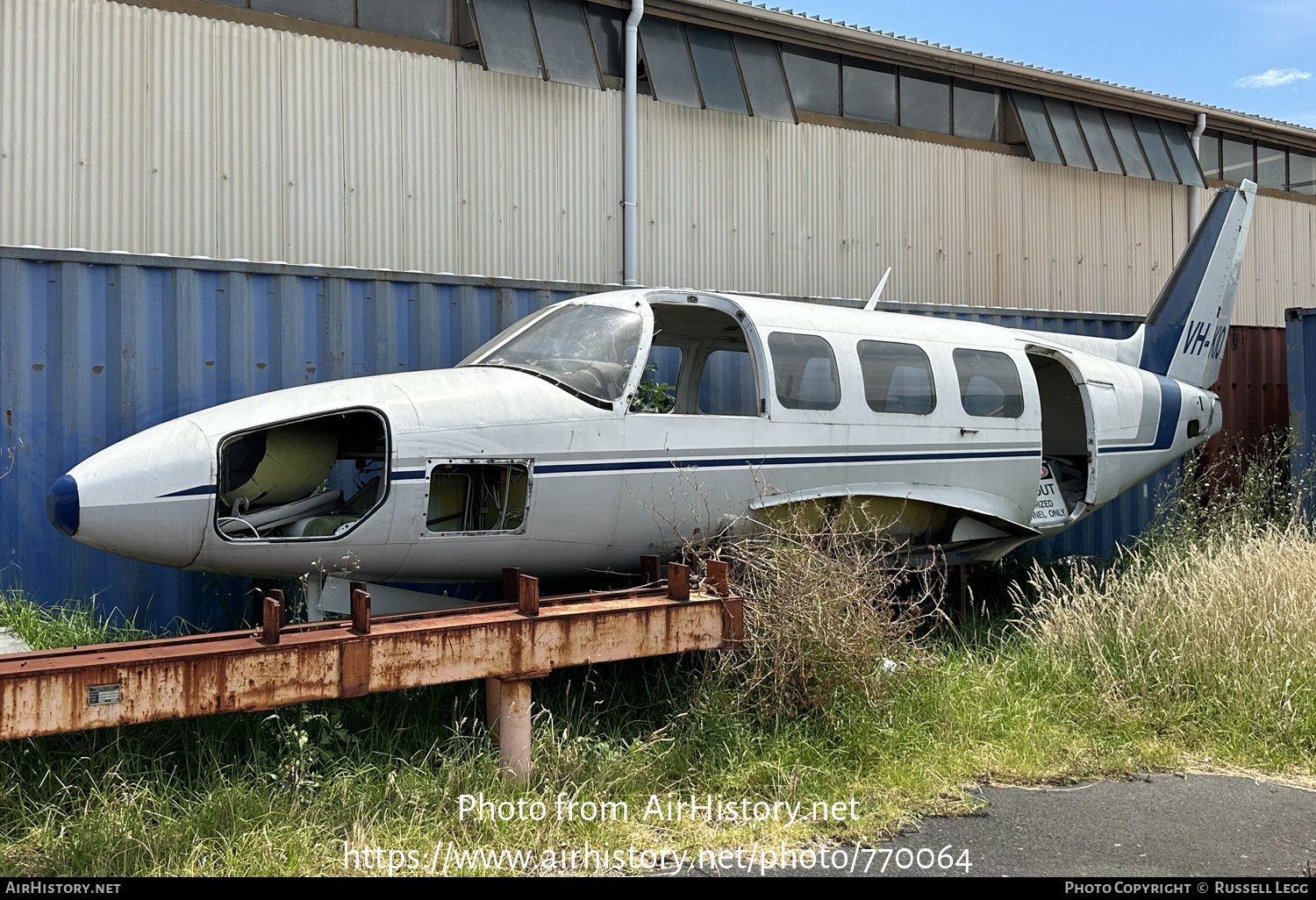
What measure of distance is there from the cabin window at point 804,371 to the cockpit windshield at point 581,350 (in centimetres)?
93

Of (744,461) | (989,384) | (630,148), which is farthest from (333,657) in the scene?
(630,148)

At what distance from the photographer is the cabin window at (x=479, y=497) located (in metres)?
5.51

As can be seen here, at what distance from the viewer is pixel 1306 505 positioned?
427 inches

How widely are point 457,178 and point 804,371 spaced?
5078 mm

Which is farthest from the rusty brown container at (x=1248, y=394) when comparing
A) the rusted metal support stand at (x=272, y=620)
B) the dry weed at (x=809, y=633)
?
the rusted metal support stand at (x=272, y=620)

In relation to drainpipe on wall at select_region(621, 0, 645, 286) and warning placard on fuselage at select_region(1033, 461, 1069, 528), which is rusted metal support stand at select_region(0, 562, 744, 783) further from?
drainpipe on wall at select_region(621, 0, 645, 286)

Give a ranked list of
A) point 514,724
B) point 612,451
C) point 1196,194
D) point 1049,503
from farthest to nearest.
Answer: point 1196,194
point 1049,503
point 612,451
point 514,724

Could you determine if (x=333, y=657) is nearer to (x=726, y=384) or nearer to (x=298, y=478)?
(x=298, y=478)

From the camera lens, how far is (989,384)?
295 inches

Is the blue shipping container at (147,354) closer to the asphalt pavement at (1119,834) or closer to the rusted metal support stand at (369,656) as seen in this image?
the rusted metal support stand at (369,656)

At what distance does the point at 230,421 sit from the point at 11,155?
5018mm

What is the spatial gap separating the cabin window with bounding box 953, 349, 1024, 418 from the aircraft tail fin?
8.56ft

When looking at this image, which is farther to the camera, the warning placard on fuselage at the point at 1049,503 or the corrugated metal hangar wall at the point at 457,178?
the corrugated metal hangar wall at the point at 457,178
